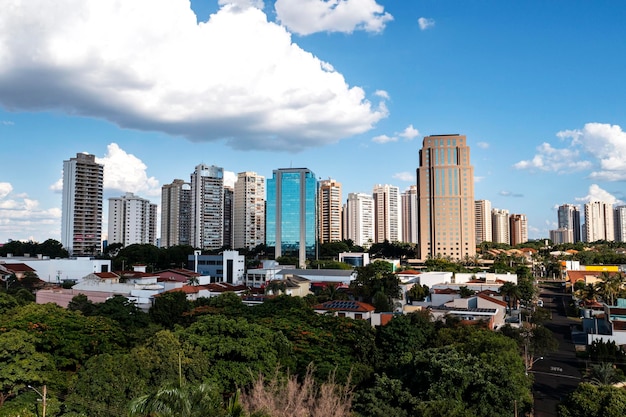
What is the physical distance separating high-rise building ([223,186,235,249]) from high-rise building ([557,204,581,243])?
9871cm

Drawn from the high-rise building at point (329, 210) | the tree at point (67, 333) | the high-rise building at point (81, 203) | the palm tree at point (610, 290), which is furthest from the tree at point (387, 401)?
the high-rise building at point (329, 210)

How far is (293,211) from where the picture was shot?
257 feet

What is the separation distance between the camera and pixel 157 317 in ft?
92.4

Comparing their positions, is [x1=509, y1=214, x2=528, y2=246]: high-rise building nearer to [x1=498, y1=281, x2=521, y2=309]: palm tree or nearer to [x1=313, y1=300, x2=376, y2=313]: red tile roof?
[x1=498, y1=281, x2=521, y2=309]: palm tree

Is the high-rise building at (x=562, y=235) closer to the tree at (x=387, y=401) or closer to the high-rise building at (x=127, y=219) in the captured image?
the high-rise building at (x=127, y=219)

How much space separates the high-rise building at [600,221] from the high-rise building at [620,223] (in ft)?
Result: 3.53

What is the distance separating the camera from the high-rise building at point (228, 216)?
327 feet

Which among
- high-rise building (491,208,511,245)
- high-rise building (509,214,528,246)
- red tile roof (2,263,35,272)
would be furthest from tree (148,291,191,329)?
high-rise building (509,214,528,246)

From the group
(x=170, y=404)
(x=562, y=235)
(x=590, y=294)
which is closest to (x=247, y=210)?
(x=590, y=294)

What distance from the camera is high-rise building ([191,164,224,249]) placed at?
3578 inches

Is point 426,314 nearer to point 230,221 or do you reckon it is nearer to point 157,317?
point 157,317

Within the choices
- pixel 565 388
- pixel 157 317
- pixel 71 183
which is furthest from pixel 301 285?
pixel 71 183

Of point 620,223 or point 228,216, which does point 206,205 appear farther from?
point 620,223

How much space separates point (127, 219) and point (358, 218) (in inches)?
1905
